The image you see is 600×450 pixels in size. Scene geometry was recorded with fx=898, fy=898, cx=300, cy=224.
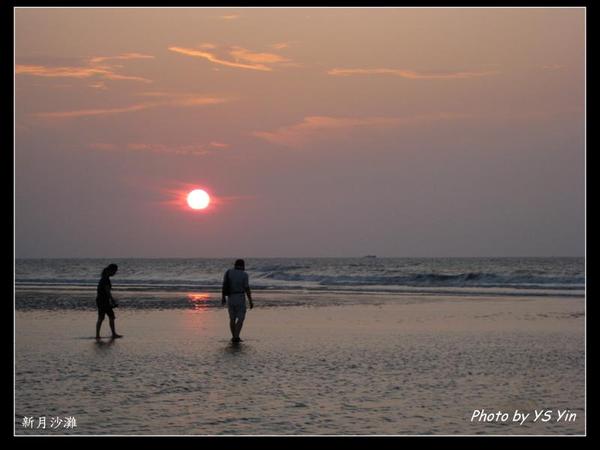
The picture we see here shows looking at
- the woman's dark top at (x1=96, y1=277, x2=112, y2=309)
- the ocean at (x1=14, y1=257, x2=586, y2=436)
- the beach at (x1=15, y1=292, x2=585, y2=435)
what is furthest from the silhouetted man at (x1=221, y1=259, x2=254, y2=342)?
the woman's dark top at (x1=96, y1=277, x2=112, y2=309)

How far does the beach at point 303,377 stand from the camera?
955 cm

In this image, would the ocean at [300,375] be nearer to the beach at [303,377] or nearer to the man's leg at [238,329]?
the beach at [303,377]

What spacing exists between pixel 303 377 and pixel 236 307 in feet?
18.5

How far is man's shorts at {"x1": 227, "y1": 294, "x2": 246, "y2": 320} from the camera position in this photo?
17.9 metres

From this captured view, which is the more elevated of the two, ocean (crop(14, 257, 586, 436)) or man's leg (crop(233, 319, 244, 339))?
man's leg (crop(233, 319, 244, 339))

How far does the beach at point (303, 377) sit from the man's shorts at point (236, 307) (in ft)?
2.10

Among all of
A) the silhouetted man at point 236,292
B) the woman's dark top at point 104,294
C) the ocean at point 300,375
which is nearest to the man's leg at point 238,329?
the silhouetted man at point 236,292

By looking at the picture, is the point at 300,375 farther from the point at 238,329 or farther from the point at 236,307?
the point at 236,307

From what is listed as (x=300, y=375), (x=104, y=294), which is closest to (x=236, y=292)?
(x=104, y=294)

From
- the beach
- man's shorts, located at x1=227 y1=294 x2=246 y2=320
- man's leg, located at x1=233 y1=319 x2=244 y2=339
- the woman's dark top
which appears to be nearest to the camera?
the beach

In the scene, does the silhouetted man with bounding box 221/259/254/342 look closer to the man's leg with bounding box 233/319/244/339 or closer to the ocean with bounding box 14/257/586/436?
the man's leg with bounding box 233/319/244/339

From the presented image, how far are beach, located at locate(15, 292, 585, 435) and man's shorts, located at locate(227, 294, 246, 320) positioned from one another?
2.10 feet

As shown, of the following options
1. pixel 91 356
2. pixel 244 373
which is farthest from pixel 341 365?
pixel 91 356
